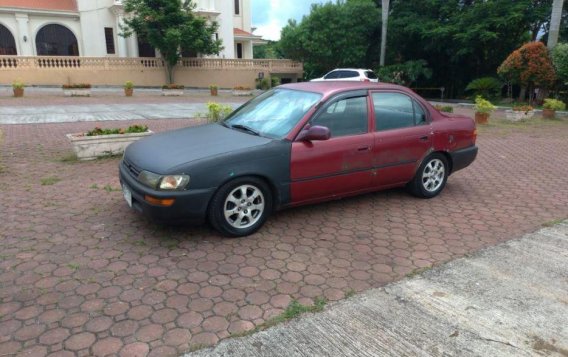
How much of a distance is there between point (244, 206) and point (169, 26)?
2452cm

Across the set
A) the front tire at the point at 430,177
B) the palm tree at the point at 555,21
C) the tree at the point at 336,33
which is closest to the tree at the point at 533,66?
the palm tree at the point at 555,21

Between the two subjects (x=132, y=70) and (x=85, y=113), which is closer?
(x=85, y=113)

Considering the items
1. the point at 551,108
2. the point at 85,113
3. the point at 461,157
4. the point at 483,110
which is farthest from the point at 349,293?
the point at 551,108

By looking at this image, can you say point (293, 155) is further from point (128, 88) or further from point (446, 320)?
point (128, 88)

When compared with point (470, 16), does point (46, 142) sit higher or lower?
lower

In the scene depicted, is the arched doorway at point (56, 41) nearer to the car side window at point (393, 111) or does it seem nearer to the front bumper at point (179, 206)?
the car side window at point (393, 111)

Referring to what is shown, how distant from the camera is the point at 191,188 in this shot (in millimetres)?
3861

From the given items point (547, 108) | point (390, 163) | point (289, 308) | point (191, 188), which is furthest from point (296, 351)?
point (547, 108)

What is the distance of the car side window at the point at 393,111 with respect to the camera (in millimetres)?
5039

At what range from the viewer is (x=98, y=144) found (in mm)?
7371

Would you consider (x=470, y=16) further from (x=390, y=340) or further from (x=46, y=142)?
(x=390, y=340)

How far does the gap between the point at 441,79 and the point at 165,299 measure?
32.2 meters

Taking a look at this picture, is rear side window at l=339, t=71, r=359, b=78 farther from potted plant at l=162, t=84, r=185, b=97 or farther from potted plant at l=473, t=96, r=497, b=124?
potted plant at l=162, t=84, r=185, b=97

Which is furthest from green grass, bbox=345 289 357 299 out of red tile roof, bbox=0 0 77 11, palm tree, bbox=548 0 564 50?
red tile roof, bbox=0 0 77 11
